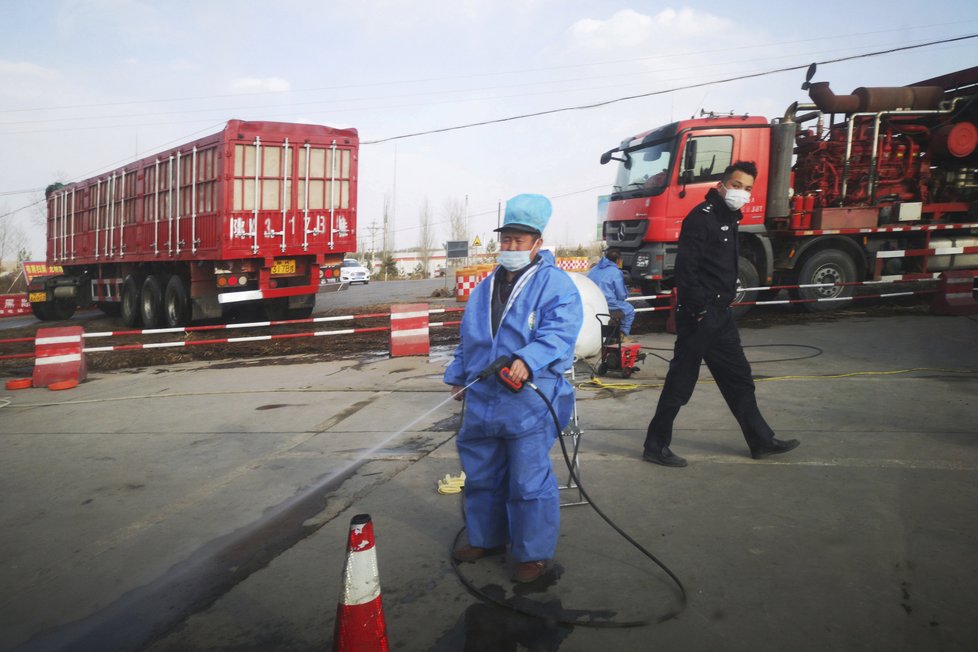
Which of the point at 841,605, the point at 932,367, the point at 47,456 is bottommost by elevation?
the point at 47,456

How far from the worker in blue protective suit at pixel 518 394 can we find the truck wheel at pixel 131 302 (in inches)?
581

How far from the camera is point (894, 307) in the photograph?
12750 millimetres

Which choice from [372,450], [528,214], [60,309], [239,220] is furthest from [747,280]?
[60,309]

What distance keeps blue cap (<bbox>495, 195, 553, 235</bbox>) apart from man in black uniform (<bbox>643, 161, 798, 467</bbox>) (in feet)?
5.16

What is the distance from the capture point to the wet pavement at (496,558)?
2.65 metres

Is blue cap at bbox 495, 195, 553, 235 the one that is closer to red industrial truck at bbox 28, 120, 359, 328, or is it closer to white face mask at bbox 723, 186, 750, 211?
white face mask at bbox 723, 186, 750, 211

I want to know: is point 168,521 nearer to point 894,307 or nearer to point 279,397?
point 279,397

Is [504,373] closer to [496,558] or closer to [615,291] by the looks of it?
[496,558]

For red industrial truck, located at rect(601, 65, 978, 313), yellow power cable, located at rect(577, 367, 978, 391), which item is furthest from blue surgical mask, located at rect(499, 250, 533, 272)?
red industrial truck, located at rect(601, 65, 978, 313)

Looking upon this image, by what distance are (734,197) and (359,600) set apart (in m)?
3.59

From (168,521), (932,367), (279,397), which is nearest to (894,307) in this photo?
(932,367)

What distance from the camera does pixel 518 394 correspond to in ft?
9.73

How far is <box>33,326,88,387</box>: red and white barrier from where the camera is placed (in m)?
8.83

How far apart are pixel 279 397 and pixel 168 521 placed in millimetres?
3573
